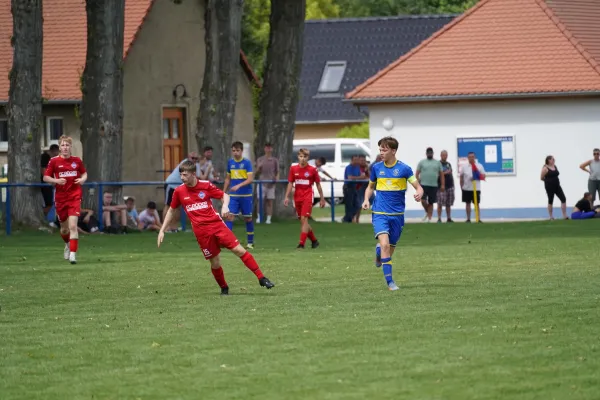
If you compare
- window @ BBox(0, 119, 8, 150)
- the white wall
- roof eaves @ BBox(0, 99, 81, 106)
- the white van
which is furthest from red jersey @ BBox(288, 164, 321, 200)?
the white van

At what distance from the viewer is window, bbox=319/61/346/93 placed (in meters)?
68.8

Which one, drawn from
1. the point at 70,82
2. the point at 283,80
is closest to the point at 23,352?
the point at 283,80

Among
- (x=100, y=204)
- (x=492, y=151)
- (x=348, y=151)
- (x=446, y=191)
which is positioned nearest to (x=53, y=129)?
(x=100, y=204)

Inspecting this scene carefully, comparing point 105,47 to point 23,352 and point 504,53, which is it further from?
point 23,352

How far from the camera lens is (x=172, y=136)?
A: 44.4 m

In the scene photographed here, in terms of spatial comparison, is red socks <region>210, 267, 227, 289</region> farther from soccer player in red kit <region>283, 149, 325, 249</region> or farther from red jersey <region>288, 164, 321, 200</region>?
red jersey <region>288, 164, 321, 200</region>

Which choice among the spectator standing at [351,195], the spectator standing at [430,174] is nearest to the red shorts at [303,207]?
the spectator standing at [430,174]

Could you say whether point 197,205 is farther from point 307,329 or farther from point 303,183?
point 303,183

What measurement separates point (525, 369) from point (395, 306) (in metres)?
4.51

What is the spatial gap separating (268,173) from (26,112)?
8.46 meters

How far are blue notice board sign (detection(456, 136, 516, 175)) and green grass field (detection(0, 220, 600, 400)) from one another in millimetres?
20568

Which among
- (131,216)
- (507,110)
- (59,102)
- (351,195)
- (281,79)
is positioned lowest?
(131,216)

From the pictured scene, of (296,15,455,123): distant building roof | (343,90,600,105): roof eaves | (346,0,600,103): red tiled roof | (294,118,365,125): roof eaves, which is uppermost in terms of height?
(296,15,455,123): distant building roof

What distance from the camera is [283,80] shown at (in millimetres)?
38812
